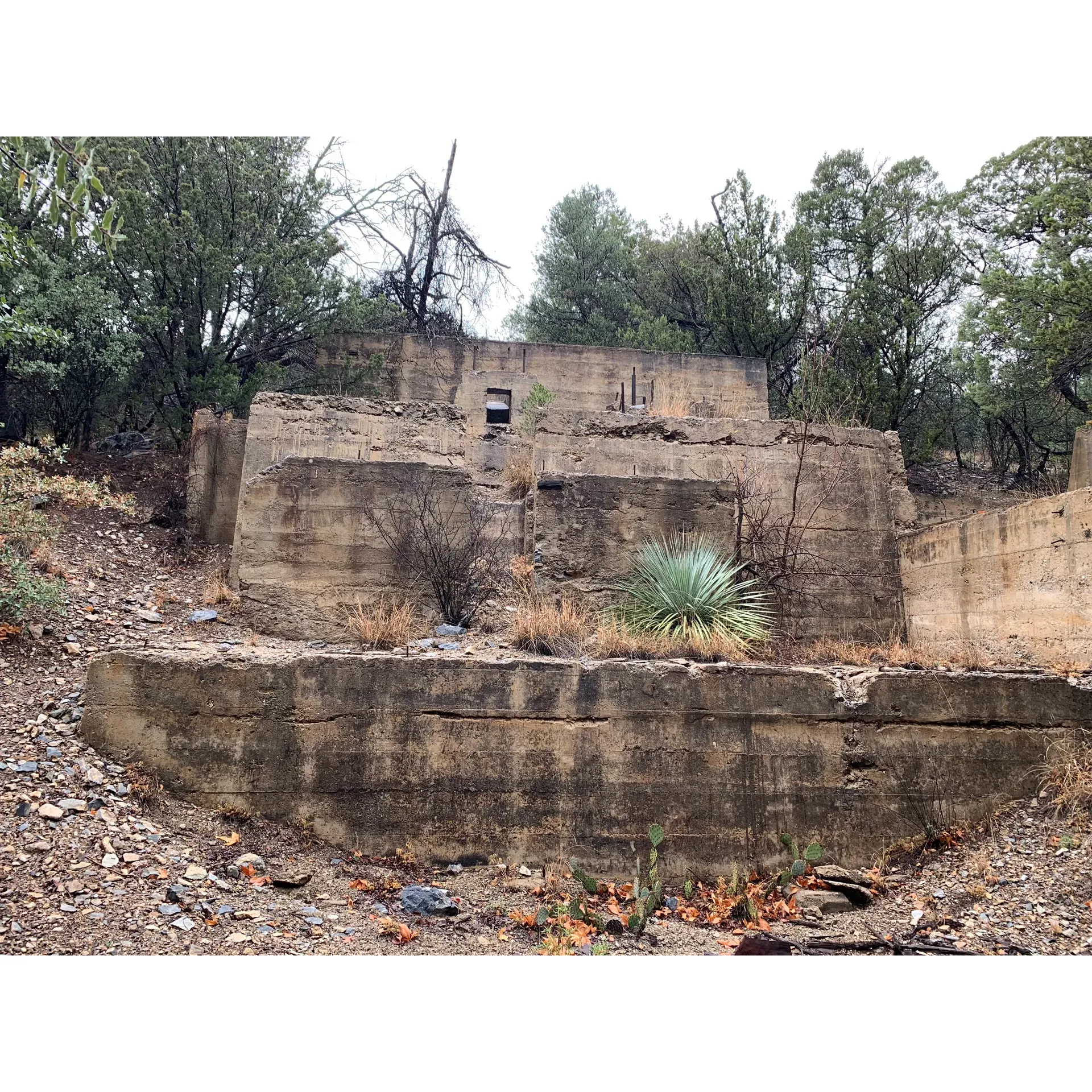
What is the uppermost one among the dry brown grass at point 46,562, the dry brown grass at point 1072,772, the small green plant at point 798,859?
the dry brown grass at point 46,562

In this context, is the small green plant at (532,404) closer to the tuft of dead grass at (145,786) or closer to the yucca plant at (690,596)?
the yucca plant at (690,596)

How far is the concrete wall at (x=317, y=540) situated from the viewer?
8.96 m

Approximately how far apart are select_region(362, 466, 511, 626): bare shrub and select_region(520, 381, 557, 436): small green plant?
3.35 metres

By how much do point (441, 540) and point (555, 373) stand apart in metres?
8.87

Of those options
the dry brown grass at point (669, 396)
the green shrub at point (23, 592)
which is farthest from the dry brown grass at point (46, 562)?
the dry brown grass at point (669, 396)

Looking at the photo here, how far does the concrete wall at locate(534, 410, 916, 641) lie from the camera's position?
948 cm

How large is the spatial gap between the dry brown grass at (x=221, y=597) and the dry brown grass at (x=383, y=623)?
1338mm

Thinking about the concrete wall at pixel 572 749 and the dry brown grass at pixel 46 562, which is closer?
the concrete wall at pixel 572 749

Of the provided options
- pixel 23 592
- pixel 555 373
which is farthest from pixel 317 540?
pixel 555 373

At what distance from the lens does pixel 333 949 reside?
16.1ft

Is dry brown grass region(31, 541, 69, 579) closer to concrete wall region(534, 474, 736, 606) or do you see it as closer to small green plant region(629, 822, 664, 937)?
concrete wall region(534, 474, 736, 606)

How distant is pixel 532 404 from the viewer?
14.6 m

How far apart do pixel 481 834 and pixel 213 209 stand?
40.1 feet

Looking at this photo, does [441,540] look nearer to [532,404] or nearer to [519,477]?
[519,477]
